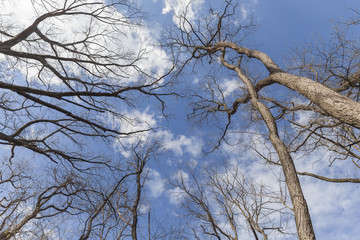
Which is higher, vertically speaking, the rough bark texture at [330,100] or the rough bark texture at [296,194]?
the rough bark texture at [330,100]

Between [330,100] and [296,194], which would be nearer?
[330,100]

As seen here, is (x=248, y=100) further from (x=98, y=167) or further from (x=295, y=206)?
(x=98, y=167)

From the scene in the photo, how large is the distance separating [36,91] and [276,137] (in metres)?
4.18

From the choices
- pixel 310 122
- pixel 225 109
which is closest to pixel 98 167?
pixel 225 109

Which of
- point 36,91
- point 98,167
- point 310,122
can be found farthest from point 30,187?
point 310,122

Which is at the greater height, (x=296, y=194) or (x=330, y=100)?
(x=330, y=100)

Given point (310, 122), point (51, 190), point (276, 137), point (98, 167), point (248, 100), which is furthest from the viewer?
point (51, 190)

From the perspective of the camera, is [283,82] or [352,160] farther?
[352,160]

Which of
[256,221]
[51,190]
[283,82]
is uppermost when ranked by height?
[283,82]

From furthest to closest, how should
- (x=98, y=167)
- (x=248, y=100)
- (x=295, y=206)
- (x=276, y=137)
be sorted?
(x=248, y=100) → (x=98, y=167) → (x=276, y=137) → (x=295, y=206)

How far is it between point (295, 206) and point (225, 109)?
4.27 metres

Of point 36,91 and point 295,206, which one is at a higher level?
point 36,91

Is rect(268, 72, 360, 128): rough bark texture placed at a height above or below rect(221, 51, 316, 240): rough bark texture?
above

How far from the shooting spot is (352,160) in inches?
257
